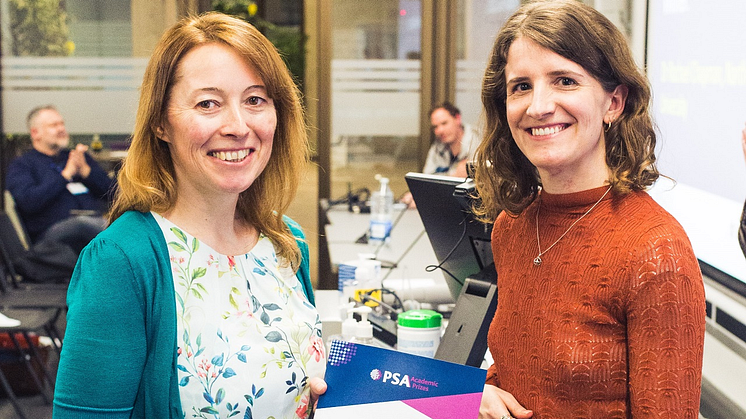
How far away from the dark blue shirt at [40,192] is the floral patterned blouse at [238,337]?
4.01 m

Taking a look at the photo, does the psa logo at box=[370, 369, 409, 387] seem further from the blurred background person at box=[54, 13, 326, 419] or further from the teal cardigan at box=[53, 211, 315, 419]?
the teal cardigan at box=[53, 211, 315, 419]

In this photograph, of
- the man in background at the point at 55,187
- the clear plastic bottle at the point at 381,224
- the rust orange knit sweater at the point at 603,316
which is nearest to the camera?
the rust orange knit sweater at the point at 603,316


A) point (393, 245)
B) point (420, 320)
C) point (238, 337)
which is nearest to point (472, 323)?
point (420, 320)

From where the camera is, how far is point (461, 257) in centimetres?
204

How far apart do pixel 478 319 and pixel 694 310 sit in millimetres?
702

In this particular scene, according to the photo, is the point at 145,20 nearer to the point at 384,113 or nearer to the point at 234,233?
the point at 384,113

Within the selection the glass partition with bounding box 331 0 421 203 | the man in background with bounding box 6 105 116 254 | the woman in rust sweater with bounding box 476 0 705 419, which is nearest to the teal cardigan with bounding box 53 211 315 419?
the woman in rust sweater with bounding box 476 0 705 419

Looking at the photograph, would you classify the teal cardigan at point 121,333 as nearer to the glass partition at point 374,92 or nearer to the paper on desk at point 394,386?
the paper on desk at point 394,386

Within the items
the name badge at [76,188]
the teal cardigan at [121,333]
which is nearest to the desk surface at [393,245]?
the teal cardigan at [121,333]

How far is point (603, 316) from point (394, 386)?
0.38 metres

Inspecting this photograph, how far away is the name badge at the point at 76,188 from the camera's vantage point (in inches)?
212

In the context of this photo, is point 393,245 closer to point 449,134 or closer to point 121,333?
point 449,134

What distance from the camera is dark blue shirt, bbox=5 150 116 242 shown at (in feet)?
16.9

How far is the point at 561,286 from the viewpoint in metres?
1.30
